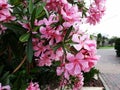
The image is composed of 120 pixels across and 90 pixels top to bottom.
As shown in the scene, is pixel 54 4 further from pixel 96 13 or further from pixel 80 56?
pixel 96 13

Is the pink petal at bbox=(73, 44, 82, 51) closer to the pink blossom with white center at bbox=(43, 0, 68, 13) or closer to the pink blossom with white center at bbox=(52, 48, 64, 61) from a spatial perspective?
the pink blossom with white center at bbox=(52, 48, 64, 61)

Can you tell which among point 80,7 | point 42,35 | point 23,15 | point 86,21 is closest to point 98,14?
point 86,21

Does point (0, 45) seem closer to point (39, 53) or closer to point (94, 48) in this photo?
point (39, 53)

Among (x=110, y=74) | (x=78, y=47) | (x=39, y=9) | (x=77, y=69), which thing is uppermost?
(x=39, y=9)

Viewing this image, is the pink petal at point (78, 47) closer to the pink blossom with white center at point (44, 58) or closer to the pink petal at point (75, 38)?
the pink petal at point (75, 38)

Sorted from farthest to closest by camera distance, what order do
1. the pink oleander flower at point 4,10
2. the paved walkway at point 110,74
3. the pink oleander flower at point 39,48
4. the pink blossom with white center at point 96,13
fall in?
the paved walkway at point 110,74, the pink blossom with white center at point 96,13, the pink oleander flower at point 39,48, the pink oleander flower at point 4,10

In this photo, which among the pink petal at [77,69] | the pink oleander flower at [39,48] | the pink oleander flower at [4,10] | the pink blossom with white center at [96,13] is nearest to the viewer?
the pink petal at [77,69]

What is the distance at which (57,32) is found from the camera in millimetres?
1756

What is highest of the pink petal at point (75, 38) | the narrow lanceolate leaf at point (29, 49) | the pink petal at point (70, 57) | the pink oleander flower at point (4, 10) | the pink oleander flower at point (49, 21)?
the pink oleander flower at point (4, 10)

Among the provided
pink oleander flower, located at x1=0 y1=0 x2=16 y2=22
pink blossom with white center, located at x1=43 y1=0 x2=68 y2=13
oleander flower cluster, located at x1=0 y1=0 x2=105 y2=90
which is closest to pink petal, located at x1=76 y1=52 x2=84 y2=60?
oleander flower cluster, located at x1=0 y1=0 x2=105 y2=90

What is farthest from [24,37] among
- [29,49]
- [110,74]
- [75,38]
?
[110,74]

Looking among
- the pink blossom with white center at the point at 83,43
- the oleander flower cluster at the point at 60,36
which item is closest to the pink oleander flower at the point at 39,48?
the oleander flower cluster at the point at 60,36

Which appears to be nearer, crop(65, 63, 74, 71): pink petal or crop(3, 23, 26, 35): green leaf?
crop(65, 63, 74, 71): pink petal

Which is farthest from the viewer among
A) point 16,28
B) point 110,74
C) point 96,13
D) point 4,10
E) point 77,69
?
point 110,74
